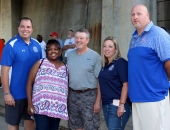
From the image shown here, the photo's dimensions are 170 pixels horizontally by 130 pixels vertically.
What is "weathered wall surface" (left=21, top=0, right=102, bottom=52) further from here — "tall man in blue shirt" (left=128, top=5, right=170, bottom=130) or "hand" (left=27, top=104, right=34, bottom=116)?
"tall man in blue shirt" (left=128, top=5, right=170, bottom=130)

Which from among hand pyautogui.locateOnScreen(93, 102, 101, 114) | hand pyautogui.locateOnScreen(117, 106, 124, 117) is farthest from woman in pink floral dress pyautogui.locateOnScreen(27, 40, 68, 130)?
hand pyautogui.locateOnScreen(117, 106, 124, 117)

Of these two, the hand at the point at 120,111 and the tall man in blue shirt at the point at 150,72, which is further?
the hand at the point at 120,111

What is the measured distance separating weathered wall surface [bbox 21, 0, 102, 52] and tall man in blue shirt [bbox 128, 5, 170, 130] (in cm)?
716

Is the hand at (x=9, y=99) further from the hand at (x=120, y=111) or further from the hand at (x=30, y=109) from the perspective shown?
the hand at (x=120, y=111)

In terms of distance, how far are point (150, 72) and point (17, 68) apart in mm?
1837

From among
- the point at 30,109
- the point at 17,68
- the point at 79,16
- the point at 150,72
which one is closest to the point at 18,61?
the point at 17,68

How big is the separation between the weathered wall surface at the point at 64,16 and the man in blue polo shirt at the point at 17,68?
21.3 feet

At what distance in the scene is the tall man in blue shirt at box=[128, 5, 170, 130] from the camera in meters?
2.92

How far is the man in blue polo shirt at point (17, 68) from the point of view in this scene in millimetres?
3707

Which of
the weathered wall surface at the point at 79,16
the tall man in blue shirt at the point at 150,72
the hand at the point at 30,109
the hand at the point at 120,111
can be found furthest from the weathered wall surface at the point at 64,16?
the tall man in blue shirt at the point at 150,72

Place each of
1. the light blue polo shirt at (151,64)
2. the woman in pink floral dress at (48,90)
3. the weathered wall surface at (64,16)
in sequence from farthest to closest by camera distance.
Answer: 1. the weathered wall surface at (64,16)
2. the woman in pink floral dress at (48,90)
3. the light blue polo shirt at (151,64)

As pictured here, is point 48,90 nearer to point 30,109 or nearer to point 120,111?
point 30,109

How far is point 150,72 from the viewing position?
295cm

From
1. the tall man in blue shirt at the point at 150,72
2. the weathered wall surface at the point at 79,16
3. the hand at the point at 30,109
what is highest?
the weathered wall surface at the point at 79,16
